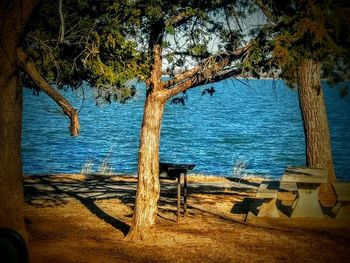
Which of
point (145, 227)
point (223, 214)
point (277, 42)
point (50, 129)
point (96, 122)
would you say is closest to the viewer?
point (277, 42)

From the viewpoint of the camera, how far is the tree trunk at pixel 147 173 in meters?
7.77

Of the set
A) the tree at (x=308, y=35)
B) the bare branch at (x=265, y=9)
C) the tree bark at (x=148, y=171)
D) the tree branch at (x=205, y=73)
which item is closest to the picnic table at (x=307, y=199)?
the tree branch at (x=205, y=73)

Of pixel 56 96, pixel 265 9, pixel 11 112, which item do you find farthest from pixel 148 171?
pixel 265 9

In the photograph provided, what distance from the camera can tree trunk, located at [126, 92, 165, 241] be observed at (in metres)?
7.77

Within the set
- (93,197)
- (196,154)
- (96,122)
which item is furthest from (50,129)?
(93,197)

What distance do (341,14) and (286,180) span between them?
3940 millimetres

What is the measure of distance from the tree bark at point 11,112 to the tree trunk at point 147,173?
1.99m

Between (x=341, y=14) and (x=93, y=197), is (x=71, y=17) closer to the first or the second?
(x=341, y=14)

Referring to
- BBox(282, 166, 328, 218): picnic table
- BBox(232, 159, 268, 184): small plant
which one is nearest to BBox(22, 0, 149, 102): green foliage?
BBox(282, 166, 328, 218): picnic table

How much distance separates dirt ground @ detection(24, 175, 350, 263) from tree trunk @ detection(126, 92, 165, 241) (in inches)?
12.1

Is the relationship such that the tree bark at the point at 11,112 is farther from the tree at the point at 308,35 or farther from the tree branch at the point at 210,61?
the tree at the point at 308,35

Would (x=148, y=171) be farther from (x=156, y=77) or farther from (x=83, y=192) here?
(x=83, y=192)

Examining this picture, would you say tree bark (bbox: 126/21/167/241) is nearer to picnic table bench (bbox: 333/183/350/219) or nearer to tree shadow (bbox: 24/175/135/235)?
tree shadow (bbox: 24/175/135/235)

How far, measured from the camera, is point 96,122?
56781 mm
